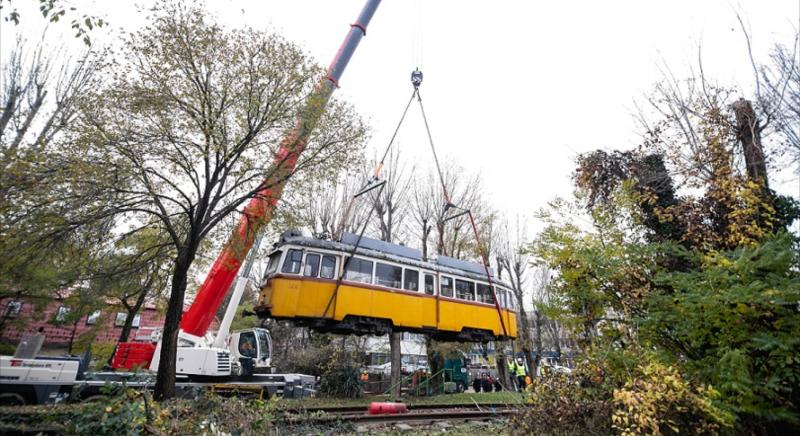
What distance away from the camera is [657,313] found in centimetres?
449

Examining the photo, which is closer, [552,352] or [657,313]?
[657,313]

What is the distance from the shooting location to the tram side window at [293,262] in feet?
29.5

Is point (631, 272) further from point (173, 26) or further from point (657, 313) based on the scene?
point (173, 26)

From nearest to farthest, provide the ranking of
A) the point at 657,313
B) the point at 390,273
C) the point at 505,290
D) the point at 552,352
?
the point at 657,313 < the point at 390,273 < the point at 505,290 < the point at 552,352

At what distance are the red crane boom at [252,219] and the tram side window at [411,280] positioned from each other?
3841mm

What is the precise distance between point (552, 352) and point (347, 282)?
2899 cm

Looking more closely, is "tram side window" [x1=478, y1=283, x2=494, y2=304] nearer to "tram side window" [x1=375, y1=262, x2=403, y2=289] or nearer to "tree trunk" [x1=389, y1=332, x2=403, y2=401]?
"tram side window" [x1=375, y1=262, x2=403, y2=289]

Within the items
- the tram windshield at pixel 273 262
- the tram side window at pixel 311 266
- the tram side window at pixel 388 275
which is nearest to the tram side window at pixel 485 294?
the tram side window at pixel 388 275

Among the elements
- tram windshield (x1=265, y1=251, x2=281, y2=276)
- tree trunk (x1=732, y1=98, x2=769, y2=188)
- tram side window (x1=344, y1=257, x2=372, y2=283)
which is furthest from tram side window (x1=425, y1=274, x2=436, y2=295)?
tree trunk (x1=732, y1=98, x2=769, y2=188)

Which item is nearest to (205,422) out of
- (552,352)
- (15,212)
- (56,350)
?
(15,212)

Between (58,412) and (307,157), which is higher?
(307,157)

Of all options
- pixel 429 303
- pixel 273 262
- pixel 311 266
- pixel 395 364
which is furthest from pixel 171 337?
pixel 395 364

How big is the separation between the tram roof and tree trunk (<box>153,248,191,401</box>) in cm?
219

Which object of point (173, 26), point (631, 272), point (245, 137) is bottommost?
point (631, 272)
